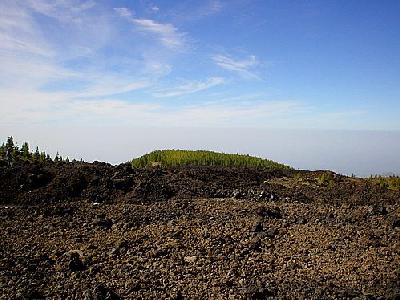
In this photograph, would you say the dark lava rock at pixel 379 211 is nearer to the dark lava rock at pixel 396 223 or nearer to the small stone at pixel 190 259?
the dark lava rock at pixel 396 223

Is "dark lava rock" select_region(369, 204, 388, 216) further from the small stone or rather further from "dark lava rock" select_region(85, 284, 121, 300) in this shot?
"dark lava rock" select_region(85, 284, 121, 300)

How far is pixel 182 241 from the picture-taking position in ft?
36.3

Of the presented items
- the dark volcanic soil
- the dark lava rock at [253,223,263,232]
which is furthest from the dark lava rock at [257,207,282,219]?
the dark lava rock at [253,223,263,232]

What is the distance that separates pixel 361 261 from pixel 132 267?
16.8ft

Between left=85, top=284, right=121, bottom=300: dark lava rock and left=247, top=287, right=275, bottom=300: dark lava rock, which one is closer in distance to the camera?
left=85, top=284, right=121, bottom=300: dark lava rock

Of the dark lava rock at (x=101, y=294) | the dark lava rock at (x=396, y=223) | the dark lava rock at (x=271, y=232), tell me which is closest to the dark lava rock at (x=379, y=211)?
the dark lava rock at (x=396, y=223)

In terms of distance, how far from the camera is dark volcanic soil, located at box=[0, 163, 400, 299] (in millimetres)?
8727

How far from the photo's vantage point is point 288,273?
9.42 metres

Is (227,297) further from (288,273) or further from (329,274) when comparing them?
(329,274)

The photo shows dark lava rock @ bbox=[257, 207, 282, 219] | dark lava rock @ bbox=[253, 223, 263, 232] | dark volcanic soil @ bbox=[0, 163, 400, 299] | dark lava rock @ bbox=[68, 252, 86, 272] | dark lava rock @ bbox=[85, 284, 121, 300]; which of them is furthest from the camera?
dark lava rock @ bbox=[257, 207, 282, 219]

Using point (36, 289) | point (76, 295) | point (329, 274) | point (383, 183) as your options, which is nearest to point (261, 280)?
point (329, 274)

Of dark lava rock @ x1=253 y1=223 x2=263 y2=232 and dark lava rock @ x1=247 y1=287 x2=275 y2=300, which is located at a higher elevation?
dark lava rock @ x1=253 y1=223 x2=263 y2=232

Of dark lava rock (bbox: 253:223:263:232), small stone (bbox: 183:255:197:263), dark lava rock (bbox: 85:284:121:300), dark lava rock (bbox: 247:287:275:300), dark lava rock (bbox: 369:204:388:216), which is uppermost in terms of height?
dark lava rock (bbox: 369:204:388:216)

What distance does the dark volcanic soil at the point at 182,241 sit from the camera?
8727 millimetres
